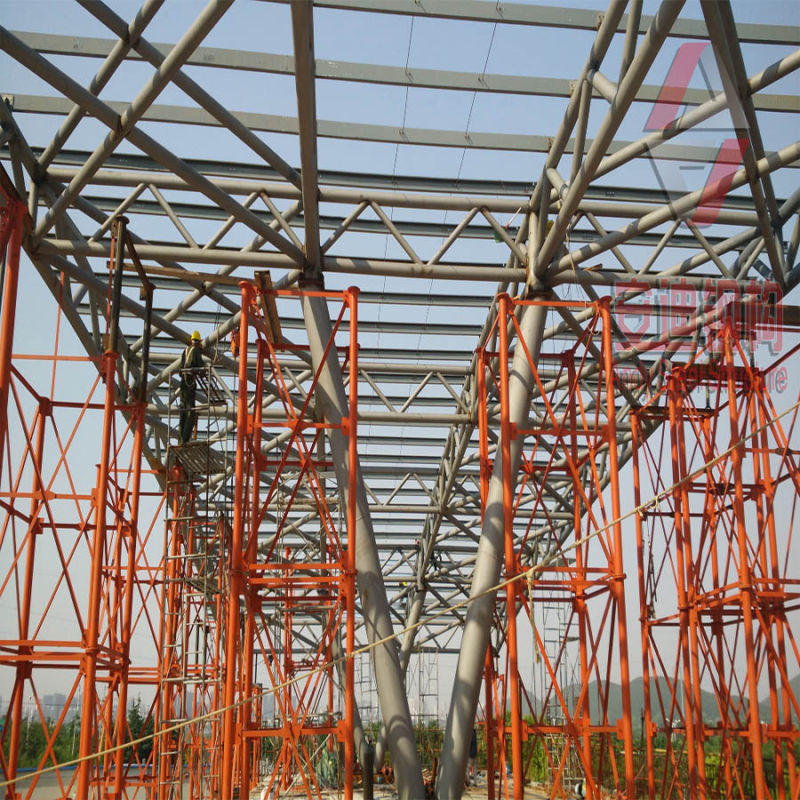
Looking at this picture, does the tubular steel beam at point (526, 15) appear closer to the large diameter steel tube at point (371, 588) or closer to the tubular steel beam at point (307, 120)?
the tubular steel beam at point (307, 120)

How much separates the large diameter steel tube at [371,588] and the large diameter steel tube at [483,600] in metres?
0.76

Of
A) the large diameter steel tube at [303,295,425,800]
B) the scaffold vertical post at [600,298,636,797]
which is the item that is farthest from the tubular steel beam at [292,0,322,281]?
the scaffold vertical post at [600,298,636,797]

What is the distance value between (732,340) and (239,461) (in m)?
10.3

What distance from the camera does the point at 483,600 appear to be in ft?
56.1

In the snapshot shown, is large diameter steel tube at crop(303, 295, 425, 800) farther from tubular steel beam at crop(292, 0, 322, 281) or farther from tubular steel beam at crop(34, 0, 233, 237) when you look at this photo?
tubular steel beam at crop(34, 0, 233, 237)

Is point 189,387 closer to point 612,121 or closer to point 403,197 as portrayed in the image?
point 403,197

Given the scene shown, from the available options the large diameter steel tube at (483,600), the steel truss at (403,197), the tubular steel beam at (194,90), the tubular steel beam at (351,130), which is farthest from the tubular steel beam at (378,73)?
the large diameter steel tube at (483,600)

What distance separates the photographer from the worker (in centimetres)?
2072

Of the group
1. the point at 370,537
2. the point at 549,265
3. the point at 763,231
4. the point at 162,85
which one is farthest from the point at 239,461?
the point at 763,231

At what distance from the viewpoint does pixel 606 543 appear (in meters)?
17.2

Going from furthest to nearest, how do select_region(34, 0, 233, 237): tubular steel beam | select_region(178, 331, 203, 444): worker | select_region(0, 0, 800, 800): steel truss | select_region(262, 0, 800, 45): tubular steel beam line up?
select_region(178, 331, 203, 444): worker
select_region(262, 0, 800, 45): tubular steel beam
select_region(0, 0, 800, 800): steel truss
select_region(34, 0, 233, 237): tubular steel beam

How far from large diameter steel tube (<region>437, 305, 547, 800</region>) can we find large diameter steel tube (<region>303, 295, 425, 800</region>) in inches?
30.1

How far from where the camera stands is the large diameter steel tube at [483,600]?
16391 millimetres

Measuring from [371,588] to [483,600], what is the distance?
6.83ft
